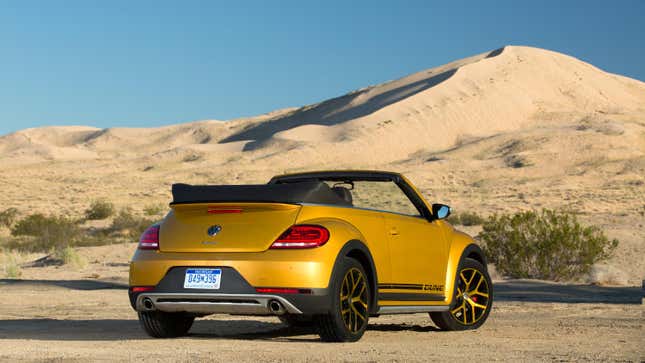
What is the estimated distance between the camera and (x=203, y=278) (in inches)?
348

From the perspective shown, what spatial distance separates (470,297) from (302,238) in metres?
3.02

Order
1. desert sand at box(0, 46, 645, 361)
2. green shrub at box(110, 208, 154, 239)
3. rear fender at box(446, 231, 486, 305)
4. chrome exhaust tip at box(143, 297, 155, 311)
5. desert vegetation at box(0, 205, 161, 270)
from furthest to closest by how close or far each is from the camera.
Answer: green shrub at box(110, 208, 154, 239) < desert vegetation at box(0, 205, 161, 270) < rear fender at box(446, 231, 486, 305) < desert sand at box(0, 46, 645, 361) < chrome exhaust tip at box(143, 297, 155, 311)

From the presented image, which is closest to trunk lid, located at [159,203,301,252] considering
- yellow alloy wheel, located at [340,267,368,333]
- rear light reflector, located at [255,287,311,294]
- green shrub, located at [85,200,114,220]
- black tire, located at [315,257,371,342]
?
rear light reflector, located at [255,287,311,294]

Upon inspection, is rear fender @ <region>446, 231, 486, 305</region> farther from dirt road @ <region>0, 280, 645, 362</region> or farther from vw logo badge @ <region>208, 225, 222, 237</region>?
vw logo badge @ <region>208, 225, 222, 237</region>

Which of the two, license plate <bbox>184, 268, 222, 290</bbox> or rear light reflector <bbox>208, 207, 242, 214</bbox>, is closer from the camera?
license plate <bbox>184, 268, 222, 290</bbox>

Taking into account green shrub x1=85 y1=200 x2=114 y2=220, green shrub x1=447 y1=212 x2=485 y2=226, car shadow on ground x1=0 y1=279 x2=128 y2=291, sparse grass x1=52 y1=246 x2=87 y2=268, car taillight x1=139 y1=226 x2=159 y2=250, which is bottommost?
green shrub x1=447 y1=212 x2=485 y2=226

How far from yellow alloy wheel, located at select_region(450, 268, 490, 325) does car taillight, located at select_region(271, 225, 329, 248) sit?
257 cm

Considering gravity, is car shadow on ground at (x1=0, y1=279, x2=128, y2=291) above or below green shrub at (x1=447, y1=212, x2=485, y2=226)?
above

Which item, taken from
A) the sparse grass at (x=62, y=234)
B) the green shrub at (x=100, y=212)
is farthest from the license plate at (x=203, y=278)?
the green shrub at (x=100, y=212)

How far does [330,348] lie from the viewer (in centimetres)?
871

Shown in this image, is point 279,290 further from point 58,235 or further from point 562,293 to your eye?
point 58,235

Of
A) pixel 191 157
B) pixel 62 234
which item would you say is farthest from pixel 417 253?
pixel 191 157

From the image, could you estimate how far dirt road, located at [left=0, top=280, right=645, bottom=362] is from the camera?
8297 mm

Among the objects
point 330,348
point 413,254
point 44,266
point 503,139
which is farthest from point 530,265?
point 503,139
